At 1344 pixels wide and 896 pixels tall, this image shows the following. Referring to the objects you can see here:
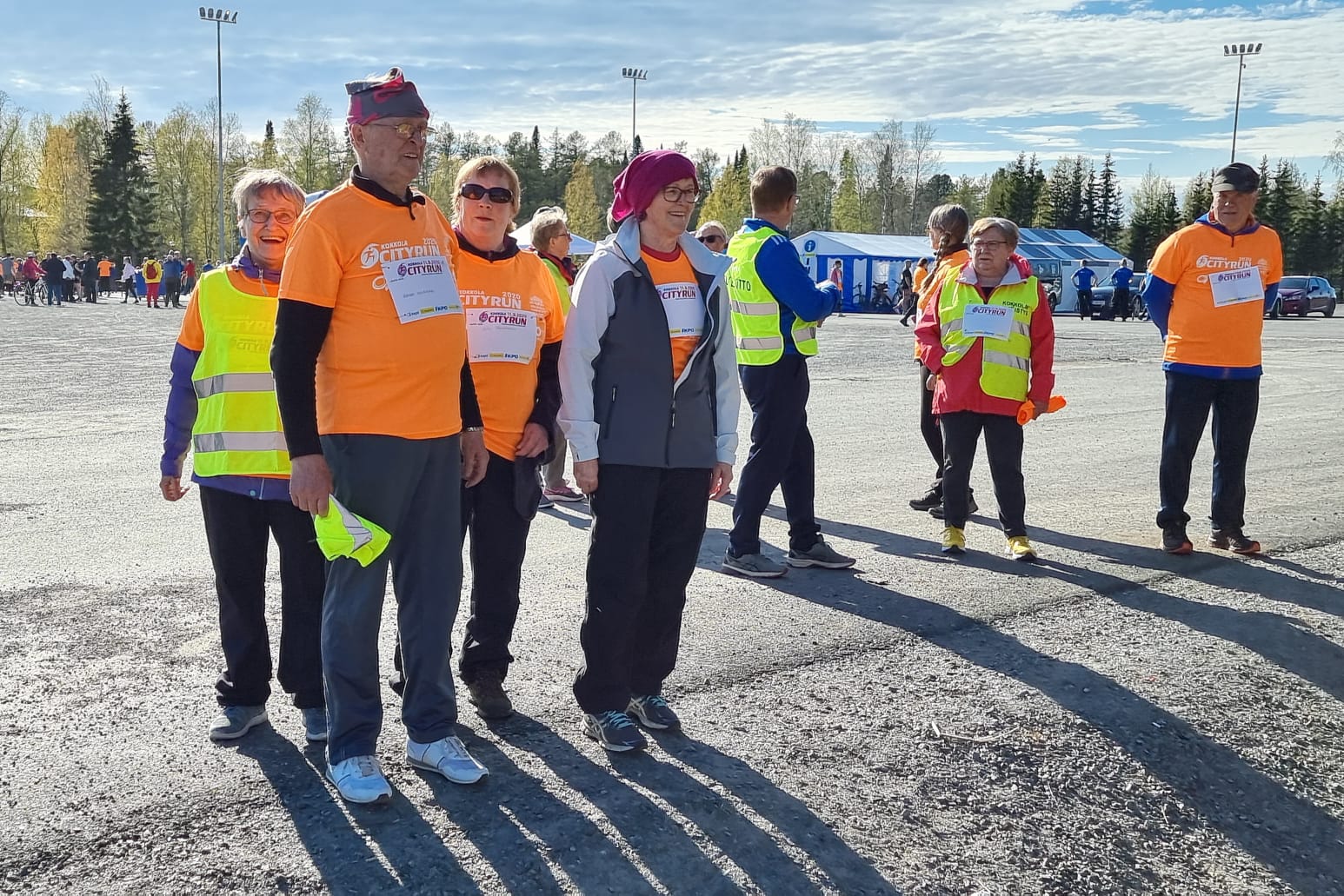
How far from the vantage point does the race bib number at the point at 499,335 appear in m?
3.71

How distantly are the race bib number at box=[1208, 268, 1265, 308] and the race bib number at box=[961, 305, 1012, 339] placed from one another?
1268mm

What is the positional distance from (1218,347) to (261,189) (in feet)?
17.2

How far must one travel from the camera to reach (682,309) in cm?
370

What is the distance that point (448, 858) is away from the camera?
286cm

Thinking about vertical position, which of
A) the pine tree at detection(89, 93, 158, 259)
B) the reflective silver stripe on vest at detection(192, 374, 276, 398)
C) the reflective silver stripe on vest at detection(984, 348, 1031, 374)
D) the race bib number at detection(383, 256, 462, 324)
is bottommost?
the reflective silver stripe on vest at detection(192, 374, 276, 398)

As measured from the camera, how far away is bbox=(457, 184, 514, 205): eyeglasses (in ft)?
12.1

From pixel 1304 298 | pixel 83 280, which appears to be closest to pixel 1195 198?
pixel 1304 298

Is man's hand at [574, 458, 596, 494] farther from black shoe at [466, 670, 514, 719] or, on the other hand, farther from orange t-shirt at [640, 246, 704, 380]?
black shoe at [466, 670, 514, 719]

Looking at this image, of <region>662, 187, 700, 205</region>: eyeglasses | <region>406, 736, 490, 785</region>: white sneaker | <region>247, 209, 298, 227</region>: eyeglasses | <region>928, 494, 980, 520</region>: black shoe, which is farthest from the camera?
<region>928, 494, 980, 520</region>: black shoe

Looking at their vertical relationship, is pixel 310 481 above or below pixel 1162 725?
above

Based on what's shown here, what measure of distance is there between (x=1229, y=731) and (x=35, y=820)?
385 centimetres

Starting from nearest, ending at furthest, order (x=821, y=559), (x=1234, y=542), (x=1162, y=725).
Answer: (x=1162, y=725), (x=821, y=559), (x=1234, y=542)

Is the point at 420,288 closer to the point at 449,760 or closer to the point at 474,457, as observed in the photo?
the point at 474,457

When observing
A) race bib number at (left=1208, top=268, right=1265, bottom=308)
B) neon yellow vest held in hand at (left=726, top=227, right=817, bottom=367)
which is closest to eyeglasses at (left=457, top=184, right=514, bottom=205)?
neon yellow vest held in hand at (left=726, top=227, right=817, bottom=367)
